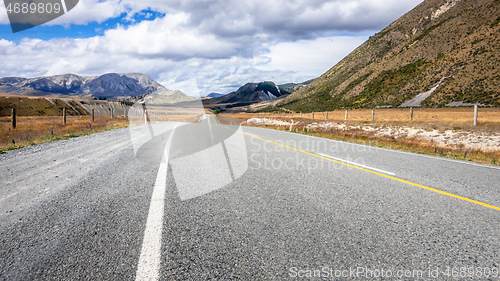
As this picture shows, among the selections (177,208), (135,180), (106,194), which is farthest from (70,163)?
(177,208)

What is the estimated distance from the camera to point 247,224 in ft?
10.6

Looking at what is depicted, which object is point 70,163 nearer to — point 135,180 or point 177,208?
point 135,180

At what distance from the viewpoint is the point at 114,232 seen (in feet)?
9.84

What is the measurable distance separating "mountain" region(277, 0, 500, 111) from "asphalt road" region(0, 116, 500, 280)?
227 ft

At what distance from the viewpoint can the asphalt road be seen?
7.69 ft

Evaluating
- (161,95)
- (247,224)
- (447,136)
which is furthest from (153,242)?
(447,136)

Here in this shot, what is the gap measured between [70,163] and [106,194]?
3968 mm

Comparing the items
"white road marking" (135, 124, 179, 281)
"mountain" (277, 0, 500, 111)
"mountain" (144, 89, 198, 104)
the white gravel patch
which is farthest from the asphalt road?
"mountain" (277, 0, 500, 111)

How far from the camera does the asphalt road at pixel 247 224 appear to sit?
7.69 feet

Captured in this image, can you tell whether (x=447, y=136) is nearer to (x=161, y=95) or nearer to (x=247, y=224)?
(x=247, y=224)

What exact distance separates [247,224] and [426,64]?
107 meters

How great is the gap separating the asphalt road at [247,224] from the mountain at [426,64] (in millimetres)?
A: 69186

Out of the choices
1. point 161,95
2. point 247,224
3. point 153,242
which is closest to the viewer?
point 153,242

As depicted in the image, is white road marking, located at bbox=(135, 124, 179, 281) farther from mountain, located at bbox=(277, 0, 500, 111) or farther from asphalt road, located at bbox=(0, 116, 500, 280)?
mountain, located at bbox=(277, 0, 500, 111)
